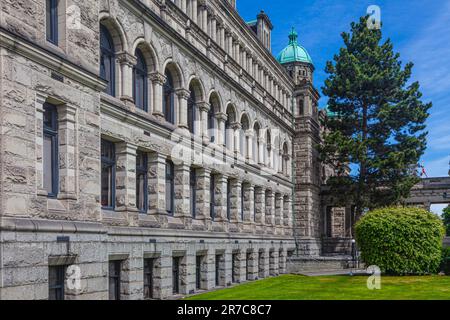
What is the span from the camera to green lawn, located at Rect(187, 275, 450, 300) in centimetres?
2458

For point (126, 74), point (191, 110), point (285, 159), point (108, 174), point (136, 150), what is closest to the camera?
point (108, 174)

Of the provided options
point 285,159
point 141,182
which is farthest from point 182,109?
point 285,159

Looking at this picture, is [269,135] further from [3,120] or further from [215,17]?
[3,120]

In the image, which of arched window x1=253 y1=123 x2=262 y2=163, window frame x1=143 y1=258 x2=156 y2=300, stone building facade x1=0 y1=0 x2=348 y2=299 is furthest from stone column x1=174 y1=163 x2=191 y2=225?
arched window x1=253 y1=123 x2=262 y2=163

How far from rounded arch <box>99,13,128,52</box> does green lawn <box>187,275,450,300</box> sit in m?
11.3

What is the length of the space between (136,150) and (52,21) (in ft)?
24.8

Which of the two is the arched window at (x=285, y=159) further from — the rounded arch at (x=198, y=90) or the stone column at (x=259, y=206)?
the rounded arch at (x=198, y=90)

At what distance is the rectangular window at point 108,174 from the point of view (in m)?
20.7

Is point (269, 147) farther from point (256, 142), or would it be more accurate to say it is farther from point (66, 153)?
point (66, 153)

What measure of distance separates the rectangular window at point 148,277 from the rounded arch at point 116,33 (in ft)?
29.2

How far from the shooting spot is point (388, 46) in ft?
166

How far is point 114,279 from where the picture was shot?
20641mm

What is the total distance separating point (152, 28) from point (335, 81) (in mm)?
30580

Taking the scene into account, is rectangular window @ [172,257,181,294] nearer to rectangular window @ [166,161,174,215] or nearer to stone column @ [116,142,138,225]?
rectangular window @ [166,161,174,215]
